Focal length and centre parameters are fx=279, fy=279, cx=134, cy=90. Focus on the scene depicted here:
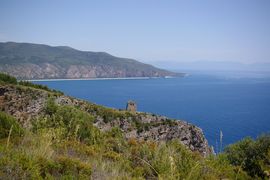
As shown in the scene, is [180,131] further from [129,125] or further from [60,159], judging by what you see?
[60,159]

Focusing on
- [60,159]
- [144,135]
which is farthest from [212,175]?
[144,135]

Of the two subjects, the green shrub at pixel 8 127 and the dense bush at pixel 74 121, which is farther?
the dense bush at pixel 74 121

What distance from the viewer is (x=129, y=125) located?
1426 inches

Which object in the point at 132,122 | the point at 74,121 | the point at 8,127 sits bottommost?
the point at 132,122

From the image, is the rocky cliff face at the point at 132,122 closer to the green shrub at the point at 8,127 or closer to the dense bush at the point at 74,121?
the dense bush at the point at 74,121

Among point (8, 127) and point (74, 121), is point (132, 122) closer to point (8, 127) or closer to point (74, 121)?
point (74, 121)

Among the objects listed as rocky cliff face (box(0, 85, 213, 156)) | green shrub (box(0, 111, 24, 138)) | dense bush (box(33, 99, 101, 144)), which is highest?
green shrub (box(0, 111, 24, 138))

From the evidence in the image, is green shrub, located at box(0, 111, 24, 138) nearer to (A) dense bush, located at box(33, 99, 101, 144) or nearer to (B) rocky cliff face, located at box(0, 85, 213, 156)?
(A) dense bush, located at box(33, 99, 101, 144)

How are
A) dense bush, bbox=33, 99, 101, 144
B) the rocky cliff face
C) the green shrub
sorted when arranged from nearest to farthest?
1. the green shrub
2. dense bush, bbox=33, 99, 101, 144
3. the rocky cliff face

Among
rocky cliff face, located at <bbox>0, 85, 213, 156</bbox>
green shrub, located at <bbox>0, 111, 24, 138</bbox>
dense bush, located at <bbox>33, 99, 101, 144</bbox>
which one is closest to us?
green shrub, located at <bbox>0, 111, 24, 138</bbox>

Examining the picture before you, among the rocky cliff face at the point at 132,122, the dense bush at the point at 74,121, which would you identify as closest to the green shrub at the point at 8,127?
the dense bush at the point at 74,121

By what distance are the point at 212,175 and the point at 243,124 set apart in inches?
3031

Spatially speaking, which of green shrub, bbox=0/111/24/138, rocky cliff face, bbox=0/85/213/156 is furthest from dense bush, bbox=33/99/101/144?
rocky cliff face, bbox=0/85/213/156

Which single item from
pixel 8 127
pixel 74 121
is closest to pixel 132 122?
pixel 74 121
